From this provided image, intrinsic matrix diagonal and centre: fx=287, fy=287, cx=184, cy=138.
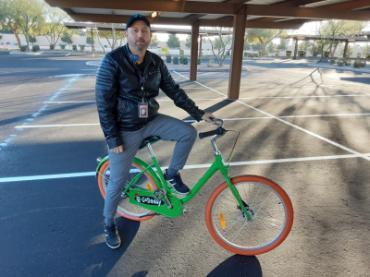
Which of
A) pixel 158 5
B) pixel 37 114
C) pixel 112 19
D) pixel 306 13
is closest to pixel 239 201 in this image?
pixel 37 114

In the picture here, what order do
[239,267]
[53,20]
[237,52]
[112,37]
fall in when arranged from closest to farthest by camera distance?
[239,267] < [237,52] < [112,37] < [53,20]

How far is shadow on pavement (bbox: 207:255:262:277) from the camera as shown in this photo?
229 centimetres

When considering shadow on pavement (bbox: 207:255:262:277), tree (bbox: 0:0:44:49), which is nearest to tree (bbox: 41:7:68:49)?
tree (bbox: 0:0:44:49)

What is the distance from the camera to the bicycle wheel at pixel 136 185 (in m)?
2.68

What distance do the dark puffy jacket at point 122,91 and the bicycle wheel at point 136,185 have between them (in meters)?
0.54

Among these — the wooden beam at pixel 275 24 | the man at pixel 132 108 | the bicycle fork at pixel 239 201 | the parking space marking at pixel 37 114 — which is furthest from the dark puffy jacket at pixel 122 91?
the wooden beam at pixel 275 24

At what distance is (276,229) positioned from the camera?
2617mm

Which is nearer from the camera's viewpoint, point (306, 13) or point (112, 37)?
point (306, 13)

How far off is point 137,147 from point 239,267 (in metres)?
1.30

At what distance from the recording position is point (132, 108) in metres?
2.22

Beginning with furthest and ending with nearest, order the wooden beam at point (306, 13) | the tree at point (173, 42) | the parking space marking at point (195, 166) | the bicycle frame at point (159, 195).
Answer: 1. the tree at point (173, 42)
2. the wooden beam at point (306, 13)
3. the parking space marking at point (195, 166)
4. the bicycle frame at point (159, 195)

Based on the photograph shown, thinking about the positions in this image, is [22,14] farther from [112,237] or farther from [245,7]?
[112,237]

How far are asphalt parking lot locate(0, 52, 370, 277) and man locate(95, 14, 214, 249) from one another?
0.41 metres

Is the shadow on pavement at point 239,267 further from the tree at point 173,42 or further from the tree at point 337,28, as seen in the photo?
the tree at point 173,42
